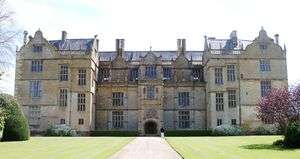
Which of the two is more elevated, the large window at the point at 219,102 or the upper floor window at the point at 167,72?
the upper floor window at the point at 167,72

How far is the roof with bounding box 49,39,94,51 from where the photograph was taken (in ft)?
151

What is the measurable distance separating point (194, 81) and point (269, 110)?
23008mm

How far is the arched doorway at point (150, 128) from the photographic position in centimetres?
4544

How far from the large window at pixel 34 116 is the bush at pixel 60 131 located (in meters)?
1.89

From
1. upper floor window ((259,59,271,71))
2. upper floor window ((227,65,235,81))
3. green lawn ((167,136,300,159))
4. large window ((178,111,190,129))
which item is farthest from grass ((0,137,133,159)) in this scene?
upper floor window ((259,59,271,71))

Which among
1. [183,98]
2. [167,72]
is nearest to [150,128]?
[183,98]

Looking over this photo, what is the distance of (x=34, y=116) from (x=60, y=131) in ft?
13.2

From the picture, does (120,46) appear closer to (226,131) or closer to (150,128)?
(150,128)

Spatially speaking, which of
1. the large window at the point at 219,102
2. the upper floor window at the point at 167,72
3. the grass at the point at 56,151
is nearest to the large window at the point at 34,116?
the upper floor window at the point at 167,72

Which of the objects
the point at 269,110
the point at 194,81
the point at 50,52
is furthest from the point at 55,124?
the point at 269,110

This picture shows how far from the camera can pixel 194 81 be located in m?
46.5

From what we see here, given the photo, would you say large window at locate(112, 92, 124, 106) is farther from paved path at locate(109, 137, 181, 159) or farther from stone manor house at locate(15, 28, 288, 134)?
paved path at locate(109, 137, 181, 159)

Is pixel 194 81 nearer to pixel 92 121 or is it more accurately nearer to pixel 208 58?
pixel 208 58

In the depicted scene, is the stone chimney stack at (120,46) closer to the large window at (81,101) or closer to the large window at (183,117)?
the large window at (81,101)
